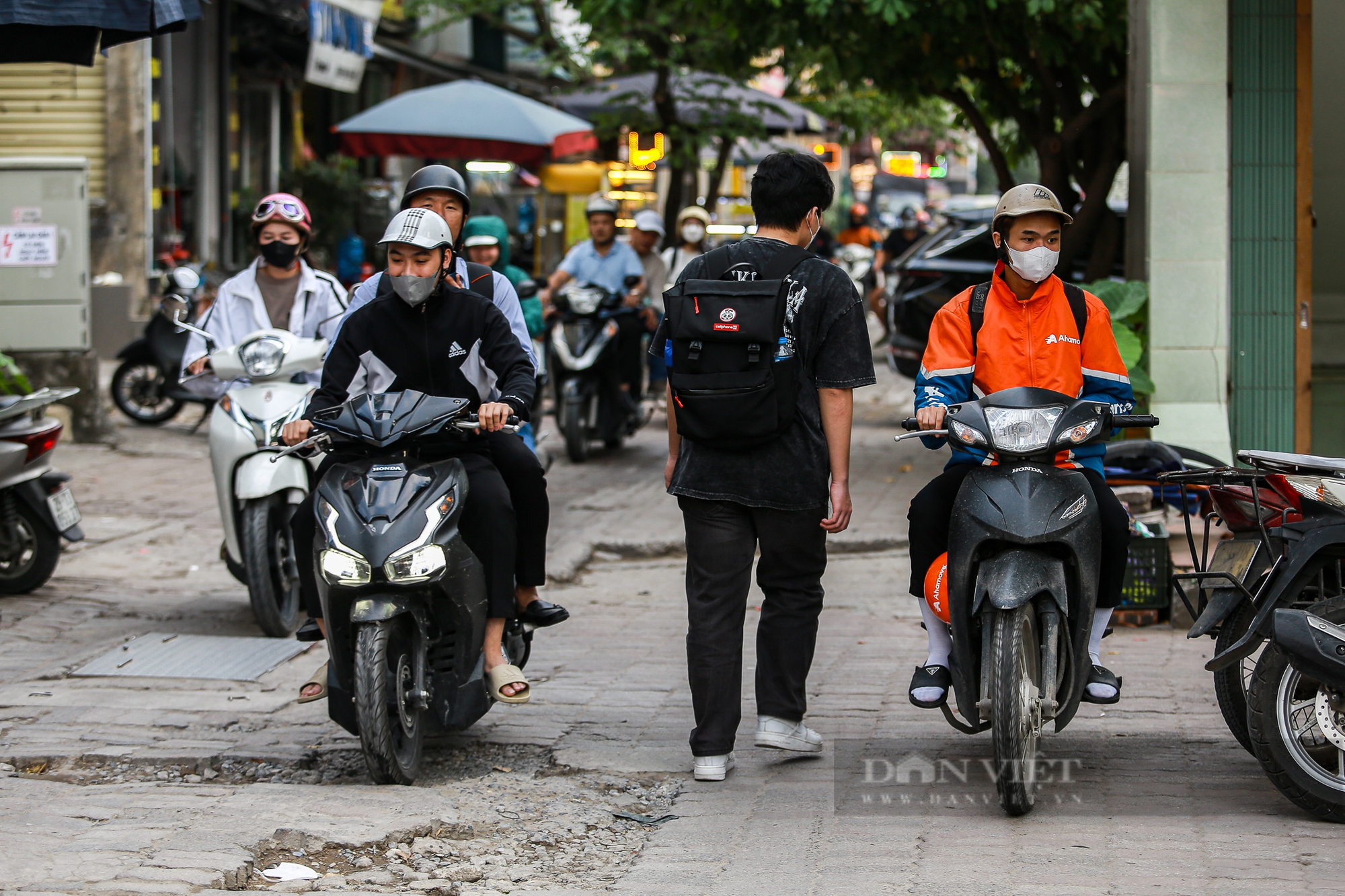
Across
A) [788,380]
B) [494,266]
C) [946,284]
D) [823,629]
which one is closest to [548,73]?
[946,284]

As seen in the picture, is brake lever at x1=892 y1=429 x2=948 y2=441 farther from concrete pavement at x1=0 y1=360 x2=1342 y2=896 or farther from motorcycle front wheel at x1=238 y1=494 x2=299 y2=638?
motorcycle front wheel at x1=238 y1=494 x2=299 y2=638

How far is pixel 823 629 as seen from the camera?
7020 millimetres

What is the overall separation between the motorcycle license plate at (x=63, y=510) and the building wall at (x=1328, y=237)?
7335 millimetres

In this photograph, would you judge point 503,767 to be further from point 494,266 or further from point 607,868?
point 494,266

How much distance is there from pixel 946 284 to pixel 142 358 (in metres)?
6.91

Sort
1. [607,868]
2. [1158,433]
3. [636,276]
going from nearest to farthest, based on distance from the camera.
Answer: [607,868] → [1158,433] → [636,276]

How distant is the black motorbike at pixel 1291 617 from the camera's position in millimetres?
4195

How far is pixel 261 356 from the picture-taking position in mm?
6594

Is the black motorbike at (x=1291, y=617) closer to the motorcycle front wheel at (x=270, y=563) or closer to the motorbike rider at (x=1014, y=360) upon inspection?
the motorbike rider at (x=1014, y=360)

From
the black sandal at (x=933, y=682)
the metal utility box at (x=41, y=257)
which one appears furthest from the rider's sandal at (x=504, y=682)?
the metal utility box at (x=41, y=257)

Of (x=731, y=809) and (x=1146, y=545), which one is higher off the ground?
(x=1146, y=545)

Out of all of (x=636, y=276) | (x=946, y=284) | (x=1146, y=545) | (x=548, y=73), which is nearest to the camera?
(x=1146, y=545)

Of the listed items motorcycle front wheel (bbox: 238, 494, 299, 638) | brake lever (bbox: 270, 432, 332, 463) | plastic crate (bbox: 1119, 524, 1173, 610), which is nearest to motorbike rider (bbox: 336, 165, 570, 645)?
brake lever (bbox: 270, 432, 332, 463)

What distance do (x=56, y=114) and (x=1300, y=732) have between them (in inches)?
587
